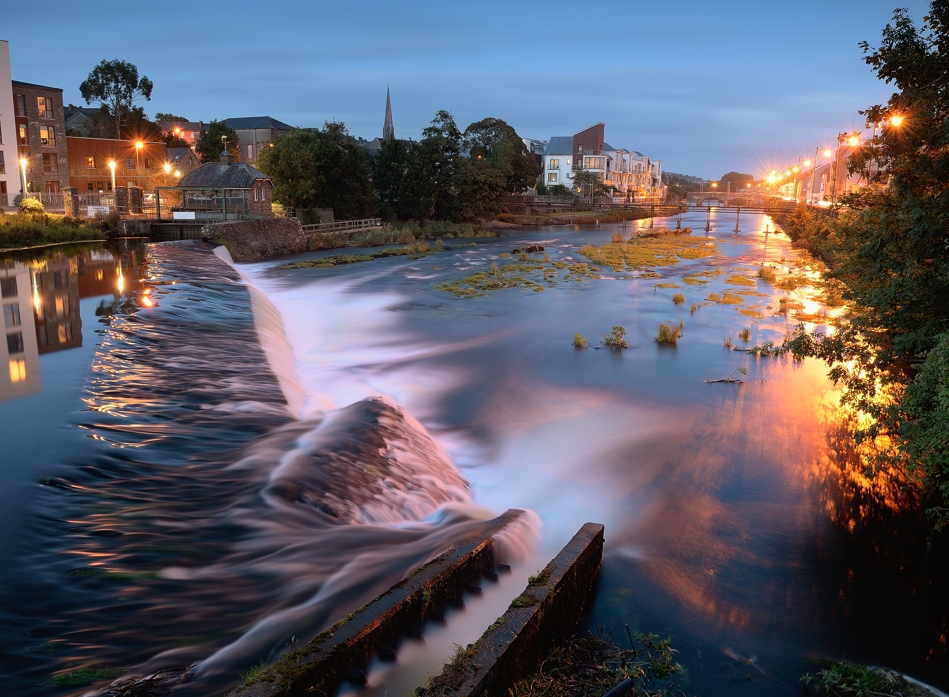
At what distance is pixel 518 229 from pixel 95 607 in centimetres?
7474

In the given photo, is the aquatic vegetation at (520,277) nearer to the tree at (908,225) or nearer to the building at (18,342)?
the building at (18,342)

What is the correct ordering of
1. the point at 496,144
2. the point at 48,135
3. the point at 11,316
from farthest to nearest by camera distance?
the point at 496,144
the point at 48,135
the point at 11,316

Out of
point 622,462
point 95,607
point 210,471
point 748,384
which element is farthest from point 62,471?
point 748,384

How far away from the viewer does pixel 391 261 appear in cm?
4788

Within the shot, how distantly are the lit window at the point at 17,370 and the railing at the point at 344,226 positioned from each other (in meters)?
40.0

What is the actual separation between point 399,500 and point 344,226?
170 feet

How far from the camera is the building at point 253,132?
105 meters

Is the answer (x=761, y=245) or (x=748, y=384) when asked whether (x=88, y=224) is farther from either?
(x=761, y=245)

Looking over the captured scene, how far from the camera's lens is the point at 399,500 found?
9.64 m

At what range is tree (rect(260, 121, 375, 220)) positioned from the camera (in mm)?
57406

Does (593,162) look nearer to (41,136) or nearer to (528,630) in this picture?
(41,136)

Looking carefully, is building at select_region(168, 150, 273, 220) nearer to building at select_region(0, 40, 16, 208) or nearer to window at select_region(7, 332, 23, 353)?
building at select_region(0, 40, 16, 208)

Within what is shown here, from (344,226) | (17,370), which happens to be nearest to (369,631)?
(17,370)

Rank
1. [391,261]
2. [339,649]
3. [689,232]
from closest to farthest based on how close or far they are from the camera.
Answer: [339,649], [391,261], [689,232]
